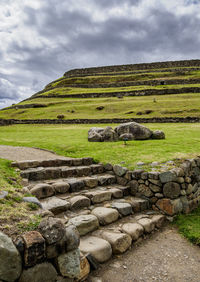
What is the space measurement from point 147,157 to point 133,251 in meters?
4.39

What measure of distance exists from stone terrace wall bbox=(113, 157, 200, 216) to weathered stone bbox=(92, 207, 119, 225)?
1.66m

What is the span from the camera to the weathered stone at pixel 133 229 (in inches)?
195

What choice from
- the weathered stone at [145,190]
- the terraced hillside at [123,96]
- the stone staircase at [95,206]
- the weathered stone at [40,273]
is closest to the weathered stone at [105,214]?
the stone staircase at [95,206]

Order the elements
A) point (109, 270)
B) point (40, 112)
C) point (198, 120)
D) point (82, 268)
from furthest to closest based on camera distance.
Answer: point (40, 112) < point (198, 120) < point (109, 270) < point (82, 268)

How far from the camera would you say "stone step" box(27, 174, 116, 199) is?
556cm

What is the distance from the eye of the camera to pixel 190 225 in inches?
231

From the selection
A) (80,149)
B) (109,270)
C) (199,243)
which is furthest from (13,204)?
(80,149)

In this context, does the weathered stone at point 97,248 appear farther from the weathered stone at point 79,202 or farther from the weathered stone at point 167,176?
the weathered stone at point 167,176

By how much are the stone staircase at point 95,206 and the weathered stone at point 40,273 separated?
1.10 meters

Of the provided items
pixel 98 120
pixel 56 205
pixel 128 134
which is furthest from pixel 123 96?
pixel 56 205

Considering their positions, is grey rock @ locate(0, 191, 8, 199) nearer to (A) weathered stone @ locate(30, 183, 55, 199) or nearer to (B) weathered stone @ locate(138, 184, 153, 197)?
(A) weathered stone @ locate(30, 183, 55, 199)

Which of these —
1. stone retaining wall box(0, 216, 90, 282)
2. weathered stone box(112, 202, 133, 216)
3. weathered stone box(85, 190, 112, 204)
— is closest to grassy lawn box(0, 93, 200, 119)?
weathered stone box(85, 190, 112, 204)

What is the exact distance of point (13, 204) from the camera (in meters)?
3.89

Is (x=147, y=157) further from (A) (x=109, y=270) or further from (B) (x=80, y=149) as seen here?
(A) (x=109, y=270)
